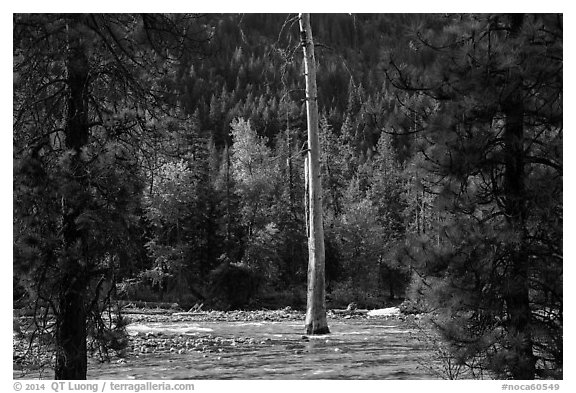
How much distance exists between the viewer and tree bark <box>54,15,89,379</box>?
15.9ft

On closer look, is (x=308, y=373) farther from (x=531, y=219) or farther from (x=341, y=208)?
(x=341, y=208)

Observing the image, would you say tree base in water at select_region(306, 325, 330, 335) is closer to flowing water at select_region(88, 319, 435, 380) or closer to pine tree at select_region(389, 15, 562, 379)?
flowing water at select_region(88, 319, 435, 380)

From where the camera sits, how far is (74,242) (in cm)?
488

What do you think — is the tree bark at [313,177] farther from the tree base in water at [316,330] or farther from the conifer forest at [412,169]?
the conifer forest at [412,169]

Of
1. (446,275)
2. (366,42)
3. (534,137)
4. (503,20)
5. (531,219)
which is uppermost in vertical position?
(366,42)

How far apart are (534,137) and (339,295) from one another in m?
25.1

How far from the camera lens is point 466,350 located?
4.84m

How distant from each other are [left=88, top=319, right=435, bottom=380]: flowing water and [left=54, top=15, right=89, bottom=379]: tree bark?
82.9 inches

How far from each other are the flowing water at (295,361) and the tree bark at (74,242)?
6.91 feet

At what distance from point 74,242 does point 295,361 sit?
4.52 meters

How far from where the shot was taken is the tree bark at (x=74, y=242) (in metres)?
4.83

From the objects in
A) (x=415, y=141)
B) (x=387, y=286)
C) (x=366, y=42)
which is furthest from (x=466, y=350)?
(x=366, y=42)

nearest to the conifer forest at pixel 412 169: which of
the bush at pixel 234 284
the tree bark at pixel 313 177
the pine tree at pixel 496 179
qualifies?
the pine tree at pixel 496 179
